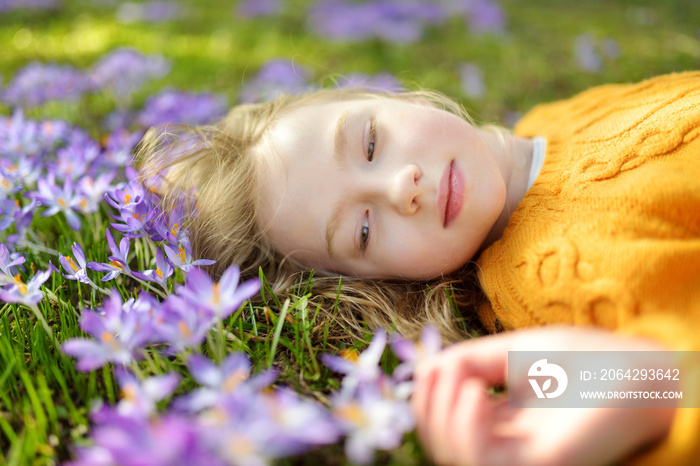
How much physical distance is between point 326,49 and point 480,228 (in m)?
2.97

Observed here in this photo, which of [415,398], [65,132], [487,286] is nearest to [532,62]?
[487,286]

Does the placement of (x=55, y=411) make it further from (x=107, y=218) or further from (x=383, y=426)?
(x=107, y=218)

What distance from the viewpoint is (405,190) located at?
4.70ft

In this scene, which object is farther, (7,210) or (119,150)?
(119,150)

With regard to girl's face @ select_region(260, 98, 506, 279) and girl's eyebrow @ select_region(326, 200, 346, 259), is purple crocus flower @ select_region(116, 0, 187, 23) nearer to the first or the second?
girl's face @ select_region(260, 98, 506, 279)

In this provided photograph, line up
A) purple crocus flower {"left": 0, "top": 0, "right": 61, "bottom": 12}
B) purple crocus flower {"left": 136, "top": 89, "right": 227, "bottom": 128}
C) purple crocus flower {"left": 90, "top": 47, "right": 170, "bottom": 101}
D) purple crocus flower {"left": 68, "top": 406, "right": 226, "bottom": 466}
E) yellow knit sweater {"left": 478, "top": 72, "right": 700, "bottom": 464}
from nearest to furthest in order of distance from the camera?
purple crocus flower {"left": 68, "top": 406, "right": 226, "bottom": 466}
yellow knit sweater {"left": 478, "top": 72, "right": 700, "bottom": 464}
purple crocus flower {"left": 136, "top": 89, "right": 227, "bottom": 128}
purple crocus flower {"left": 90, "top": 47, "right": 170, "bottom": 101}
purple crocus flower {"left": 0, "top": 0, "right": 61, "bottom": 12}

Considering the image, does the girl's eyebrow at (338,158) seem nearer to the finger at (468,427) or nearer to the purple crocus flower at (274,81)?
the finger at (468,427)

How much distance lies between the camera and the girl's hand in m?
0.94

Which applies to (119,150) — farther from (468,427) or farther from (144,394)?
(468,427)

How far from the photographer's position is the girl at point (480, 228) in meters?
1.00

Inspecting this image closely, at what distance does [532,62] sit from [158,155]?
8.73 ft

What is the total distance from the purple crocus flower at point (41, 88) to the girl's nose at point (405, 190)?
2137 millimetres

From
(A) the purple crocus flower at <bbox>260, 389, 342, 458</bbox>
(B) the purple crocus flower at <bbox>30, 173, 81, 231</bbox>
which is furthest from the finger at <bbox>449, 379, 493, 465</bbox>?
(B) the purple crocus flower at <bbox>30, 173, 81, 231</bbox>

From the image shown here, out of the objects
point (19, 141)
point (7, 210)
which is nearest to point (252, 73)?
point (19, 141)
